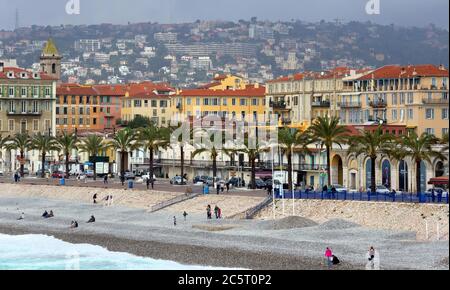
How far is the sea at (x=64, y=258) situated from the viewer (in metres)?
Result: 56.8

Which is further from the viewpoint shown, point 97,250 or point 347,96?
point 347,96

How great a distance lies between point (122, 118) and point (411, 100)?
62739 millimetres

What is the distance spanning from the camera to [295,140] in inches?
3381

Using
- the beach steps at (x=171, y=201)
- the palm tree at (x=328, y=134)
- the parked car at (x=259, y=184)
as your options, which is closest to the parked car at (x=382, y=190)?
the palm tree at (x=328, y=134)

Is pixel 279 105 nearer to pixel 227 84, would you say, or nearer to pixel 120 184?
pixel 227 84

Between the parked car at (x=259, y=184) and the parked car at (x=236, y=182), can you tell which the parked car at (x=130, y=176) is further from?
the parked car at (x=259, y=184)

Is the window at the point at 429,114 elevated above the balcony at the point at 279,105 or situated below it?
below

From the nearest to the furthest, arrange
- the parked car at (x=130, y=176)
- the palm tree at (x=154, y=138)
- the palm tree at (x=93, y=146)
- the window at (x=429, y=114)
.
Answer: the palm tree at (x=154, y=138), the parked car at (x=130, y=176), the window at (x=429, y=114), the palm tree at (x=93, y=146)

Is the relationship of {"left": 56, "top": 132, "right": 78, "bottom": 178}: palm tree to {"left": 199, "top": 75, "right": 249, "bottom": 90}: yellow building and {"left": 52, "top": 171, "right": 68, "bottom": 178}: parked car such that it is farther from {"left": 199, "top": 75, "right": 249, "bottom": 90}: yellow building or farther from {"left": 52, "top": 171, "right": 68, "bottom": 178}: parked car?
{"left": 199, "top": 75, "right": 249, "bottom": 90}: yellow building

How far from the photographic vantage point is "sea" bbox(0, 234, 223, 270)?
56.8 m

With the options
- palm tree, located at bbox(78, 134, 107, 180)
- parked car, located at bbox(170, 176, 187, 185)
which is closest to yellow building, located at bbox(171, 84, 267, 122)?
palm tree, located at bbox(78, 134, 107, 180)

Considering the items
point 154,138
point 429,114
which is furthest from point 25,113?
point 429,114
